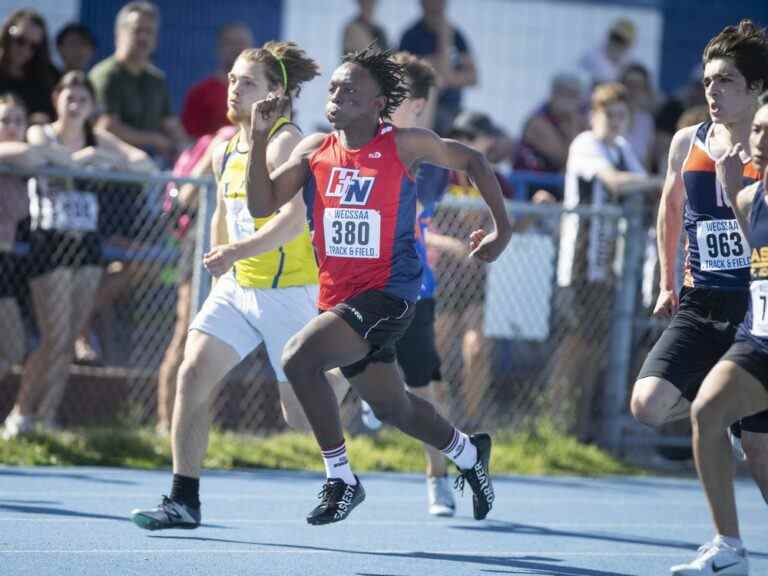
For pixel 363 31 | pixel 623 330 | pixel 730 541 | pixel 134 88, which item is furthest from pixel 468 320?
pixel 730 541

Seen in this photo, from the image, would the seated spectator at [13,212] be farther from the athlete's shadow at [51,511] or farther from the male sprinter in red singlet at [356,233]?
the male sprinter in red singlet at [356,233]

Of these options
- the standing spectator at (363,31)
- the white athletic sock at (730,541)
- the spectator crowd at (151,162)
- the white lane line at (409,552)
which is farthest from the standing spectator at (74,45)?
the white athletic sock at (730,541)

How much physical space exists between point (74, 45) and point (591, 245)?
4043 mm

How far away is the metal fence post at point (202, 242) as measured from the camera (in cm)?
924

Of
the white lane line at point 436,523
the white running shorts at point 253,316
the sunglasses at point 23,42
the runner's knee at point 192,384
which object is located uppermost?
the sunglasses at point 23,42

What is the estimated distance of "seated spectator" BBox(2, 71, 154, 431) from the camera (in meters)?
9.08

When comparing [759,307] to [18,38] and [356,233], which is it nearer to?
[356,233]

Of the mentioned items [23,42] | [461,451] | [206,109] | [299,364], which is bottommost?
[461,451]

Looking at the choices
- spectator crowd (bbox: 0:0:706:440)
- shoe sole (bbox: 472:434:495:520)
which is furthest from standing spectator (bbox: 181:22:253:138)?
shoe sole (bbox: 472:434:495:520)

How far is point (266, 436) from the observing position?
32.8 ft

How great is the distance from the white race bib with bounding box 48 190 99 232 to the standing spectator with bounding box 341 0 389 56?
3.24 metres

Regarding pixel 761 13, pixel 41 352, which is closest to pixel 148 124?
pixel 41 352

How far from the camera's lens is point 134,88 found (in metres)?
10.6

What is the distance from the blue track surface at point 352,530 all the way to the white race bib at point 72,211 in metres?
1.52
